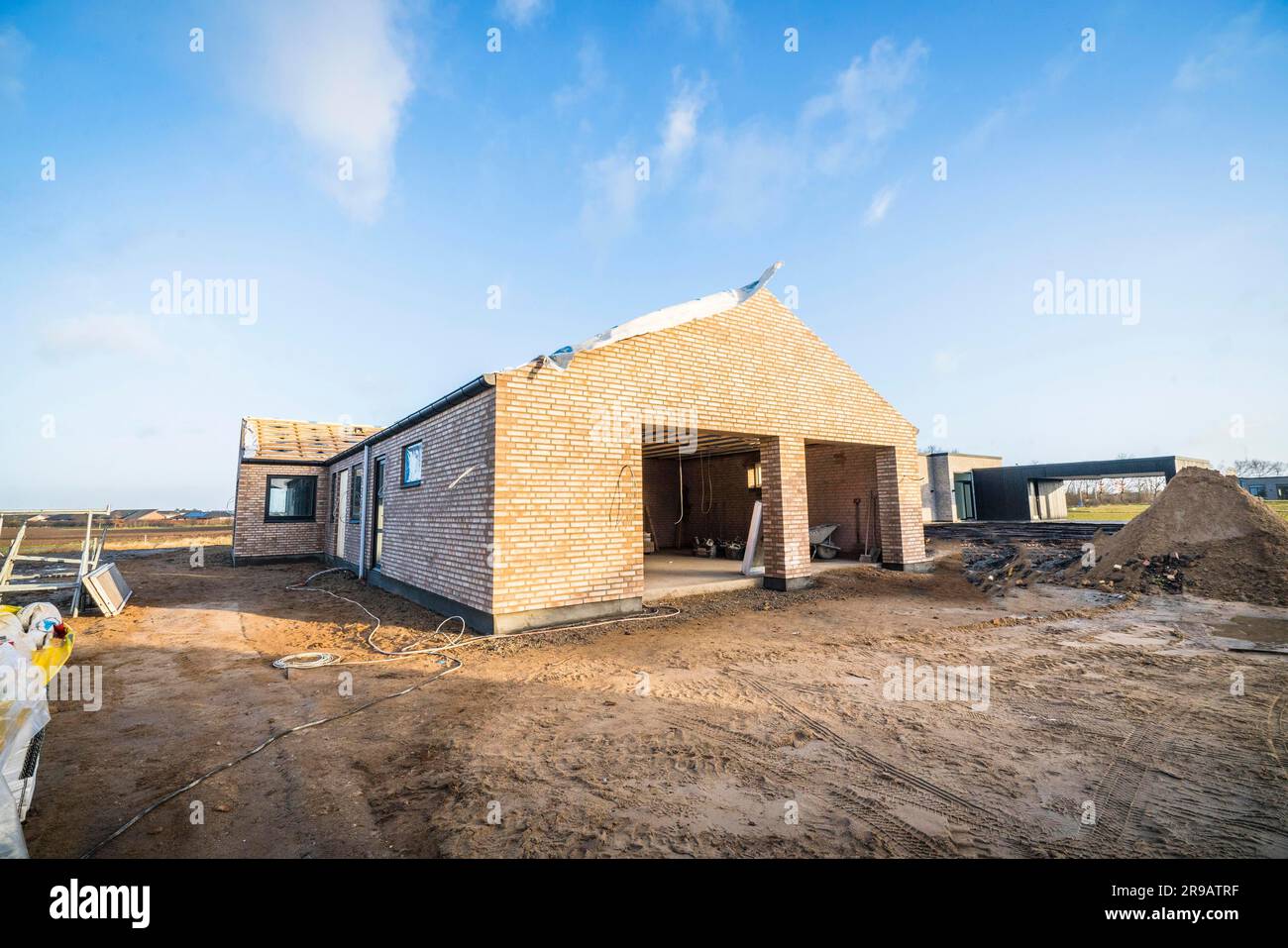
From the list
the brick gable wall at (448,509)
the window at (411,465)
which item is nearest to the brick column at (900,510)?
the brick gable wall at (448,509)

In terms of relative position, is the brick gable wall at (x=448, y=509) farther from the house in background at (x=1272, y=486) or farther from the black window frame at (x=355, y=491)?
the house in background at (x=1272, y=486)

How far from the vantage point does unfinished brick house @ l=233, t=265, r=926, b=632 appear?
6.73m

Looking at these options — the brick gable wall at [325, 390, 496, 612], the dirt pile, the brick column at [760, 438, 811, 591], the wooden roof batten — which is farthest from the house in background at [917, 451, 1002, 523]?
the wooden roof batten

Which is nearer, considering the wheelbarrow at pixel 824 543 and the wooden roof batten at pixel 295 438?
the wheelbarrow at pixel 824 543

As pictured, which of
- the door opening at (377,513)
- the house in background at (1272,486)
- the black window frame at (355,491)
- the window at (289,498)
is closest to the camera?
the door opening at (377,513)

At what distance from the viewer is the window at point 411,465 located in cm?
907

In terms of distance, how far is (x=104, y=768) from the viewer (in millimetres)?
3207

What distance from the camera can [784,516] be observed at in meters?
9.50

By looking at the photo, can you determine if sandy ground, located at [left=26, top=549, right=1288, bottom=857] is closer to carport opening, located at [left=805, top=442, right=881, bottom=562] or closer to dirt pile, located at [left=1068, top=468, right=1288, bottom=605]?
dirt pile, located at [left=1068, top=468, right=1288, bottom=605]

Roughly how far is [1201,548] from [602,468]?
491 inches

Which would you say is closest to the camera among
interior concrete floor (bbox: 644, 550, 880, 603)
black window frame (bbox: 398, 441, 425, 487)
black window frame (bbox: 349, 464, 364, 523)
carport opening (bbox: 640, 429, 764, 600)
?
black window frame (bbox: 398, 441, 425, 487)

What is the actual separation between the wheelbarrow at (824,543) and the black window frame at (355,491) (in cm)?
1189

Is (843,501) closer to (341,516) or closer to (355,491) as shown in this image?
(355,491)

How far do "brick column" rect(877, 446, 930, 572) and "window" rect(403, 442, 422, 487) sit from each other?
10.4 metres
